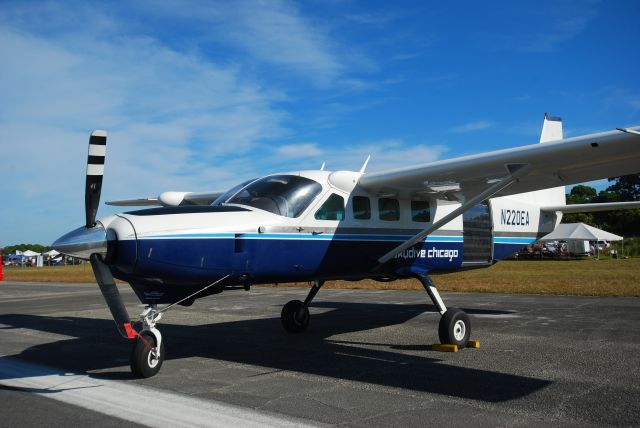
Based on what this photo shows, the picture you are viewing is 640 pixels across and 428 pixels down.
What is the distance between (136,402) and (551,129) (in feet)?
36.7

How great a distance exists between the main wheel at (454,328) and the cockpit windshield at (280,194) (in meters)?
2.77

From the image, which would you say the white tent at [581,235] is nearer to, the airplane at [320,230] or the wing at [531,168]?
the airplane at [320,230]

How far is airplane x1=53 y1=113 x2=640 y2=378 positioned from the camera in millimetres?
6336

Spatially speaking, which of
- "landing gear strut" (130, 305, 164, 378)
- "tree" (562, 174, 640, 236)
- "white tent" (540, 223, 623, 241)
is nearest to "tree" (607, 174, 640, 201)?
"tree" (562, 174, 640, 236)

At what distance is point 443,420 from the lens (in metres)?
4.71

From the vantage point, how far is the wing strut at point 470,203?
759cm

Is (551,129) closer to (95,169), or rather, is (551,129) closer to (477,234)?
(477,234)

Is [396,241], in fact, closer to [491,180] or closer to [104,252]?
[491,180]

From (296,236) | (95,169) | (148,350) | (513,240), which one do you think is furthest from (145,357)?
(513,240)

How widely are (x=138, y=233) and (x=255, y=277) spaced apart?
5.83 feet

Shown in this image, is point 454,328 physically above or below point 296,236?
below

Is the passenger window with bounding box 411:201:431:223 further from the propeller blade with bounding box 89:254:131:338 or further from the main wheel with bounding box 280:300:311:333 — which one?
the propeller blade with bounding box 89:254:131:338

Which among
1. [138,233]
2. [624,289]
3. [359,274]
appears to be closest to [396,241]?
[359,274]

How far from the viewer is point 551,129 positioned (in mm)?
13008
